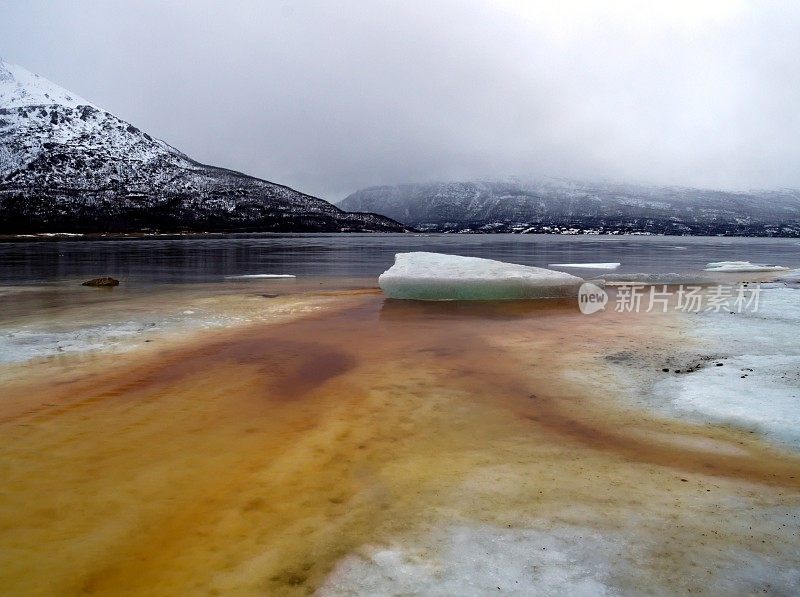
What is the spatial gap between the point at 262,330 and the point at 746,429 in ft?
26.2

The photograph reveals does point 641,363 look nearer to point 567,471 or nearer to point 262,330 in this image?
point 567,471

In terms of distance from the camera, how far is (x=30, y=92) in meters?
182

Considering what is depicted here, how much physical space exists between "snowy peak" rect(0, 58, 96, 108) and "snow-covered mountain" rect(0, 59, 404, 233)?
356 millimetres

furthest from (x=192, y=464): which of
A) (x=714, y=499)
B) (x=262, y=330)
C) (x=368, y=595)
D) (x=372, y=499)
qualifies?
(x=262, y=330)

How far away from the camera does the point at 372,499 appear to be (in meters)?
3.75

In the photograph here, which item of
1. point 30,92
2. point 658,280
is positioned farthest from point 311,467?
point 30,92

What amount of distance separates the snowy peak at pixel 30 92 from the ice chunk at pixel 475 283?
20693cm

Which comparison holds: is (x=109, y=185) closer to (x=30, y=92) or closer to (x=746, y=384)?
(x=30, y=92)

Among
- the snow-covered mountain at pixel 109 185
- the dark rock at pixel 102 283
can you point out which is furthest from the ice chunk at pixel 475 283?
the snow-covered mountain at pixel 109 185

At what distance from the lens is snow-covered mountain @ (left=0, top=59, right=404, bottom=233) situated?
406 feet

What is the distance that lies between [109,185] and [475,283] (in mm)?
155735

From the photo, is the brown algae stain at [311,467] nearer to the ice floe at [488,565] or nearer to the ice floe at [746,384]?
the ice floe at [488,565]

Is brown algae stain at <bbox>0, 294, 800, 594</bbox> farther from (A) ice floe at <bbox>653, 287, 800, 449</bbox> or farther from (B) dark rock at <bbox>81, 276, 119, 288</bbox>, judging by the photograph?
(B) dark rock at <bbox>81, 276, 119, 288</bbox>

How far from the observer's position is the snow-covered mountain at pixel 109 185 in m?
124
